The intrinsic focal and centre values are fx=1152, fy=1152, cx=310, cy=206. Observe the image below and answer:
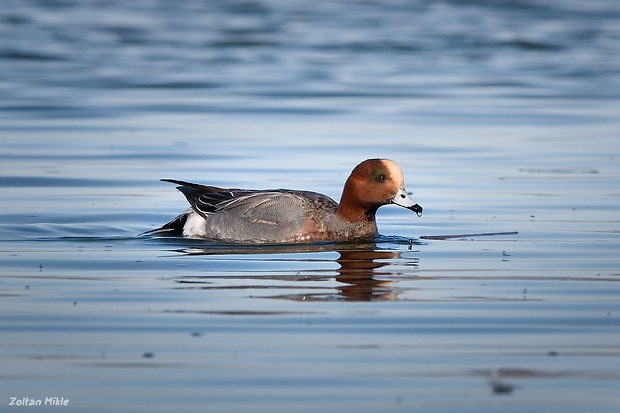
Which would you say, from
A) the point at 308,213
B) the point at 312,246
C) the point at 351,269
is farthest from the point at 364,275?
the point at 308,213

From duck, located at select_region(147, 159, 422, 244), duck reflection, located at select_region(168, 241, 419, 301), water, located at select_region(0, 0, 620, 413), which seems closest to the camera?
water, located at select_region(0, 0, 620, 413)

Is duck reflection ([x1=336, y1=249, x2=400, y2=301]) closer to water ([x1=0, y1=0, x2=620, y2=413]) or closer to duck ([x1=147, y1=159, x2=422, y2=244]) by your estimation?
water ([x1=0, y1=0, x2=620, y2=413])

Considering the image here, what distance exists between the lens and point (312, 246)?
8.89m

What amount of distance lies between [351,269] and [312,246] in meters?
1.11

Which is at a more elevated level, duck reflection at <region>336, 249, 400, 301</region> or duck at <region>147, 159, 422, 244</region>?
duck at <region>147, 159, 422, 244</region>

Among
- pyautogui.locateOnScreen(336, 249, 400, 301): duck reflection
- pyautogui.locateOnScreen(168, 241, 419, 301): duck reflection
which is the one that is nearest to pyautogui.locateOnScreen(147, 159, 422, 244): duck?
pyautogui.locateOnScreen(168, 241, 419, 301): duck reflection

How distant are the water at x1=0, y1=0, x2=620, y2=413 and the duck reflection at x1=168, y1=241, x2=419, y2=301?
Result: 30mm

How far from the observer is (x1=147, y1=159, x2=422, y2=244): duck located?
8.85 meters

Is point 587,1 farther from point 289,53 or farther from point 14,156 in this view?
point 14,156

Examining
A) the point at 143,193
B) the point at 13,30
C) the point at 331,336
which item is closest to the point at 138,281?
the point at 331,336

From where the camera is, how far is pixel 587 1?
4150cm

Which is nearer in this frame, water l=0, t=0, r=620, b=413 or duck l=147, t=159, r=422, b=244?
water l=0, t=0, r=620, b=413

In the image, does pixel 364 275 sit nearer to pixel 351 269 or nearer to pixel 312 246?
pixel 351 269

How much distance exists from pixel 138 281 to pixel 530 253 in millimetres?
2900
